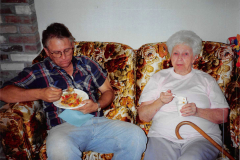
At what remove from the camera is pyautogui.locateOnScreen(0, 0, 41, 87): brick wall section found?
2033mm

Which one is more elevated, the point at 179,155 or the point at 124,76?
the point at 124,76

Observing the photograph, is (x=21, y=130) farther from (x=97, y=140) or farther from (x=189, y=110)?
(x=189, y=110)

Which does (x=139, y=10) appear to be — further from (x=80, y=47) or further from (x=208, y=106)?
(x=208, y=106)

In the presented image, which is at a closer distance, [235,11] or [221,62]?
[221,62]

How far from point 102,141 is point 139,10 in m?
1.43

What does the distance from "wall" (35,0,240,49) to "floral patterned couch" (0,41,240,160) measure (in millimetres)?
373

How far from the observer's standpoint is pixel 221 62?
1.67 m

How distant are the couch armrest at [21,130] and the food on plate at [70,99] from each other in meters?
0.26

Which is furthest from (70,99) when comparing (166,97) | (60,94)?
(166,97)

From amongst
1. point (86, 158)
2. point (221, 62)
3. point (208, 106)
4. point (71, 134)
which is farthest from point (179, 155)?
point (221, 62)

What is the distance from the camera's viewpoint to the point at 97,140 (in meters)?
1.44

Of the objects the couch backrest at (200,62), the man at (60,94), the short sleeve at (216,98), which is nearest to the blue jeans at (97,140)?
A: the man at (60,94)

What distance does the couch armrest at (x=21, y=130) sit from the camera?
125 centimetres

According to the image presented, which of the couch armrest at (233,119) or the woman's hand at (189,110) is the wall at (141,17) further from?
the woman's hand at (189,110)
